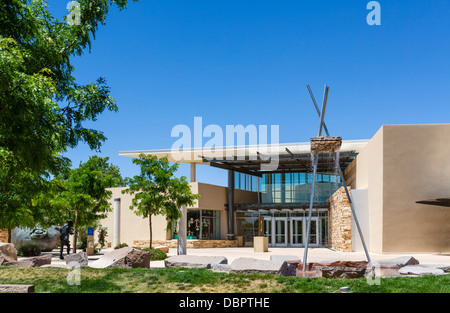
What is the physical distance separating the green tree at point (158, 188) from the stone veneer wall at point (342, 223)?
1046cm

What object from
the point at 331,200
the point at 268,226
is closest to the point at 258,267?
the point at 331,200

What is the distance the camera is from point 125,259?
12.9m

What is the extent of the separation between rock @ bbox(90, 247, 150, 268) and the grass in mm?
2124

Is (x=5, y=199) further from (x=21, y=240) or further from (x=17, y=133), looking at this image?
(x=21, y=240)

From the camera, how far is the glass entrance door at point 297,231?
3809 cm

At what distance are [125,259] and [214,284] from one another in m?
4.78

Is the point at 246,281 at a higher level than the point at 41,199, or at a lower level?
lower

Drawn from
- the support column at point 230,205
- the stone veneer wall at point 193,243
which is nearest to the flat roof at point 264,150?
the support column at point 230,205

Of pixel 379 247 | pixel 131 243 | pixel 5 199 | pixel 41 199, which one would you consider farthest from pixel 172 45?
pixel 131 243

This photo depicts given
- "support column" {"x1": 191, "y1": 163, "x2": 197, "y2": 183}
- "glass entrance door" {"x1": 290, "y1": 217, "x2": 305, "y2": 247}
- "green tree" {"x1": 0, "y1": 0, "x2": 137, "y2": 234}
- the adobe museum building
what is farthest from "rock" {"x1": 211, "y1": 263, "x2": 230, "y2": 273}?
"support column" {"x1": 191, "y1": 163, "x2": 197, "y2": 183}

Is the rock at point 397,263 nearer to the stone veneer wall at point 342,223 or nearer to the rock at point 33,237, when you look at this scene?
the stone veneer wall at point 342,223

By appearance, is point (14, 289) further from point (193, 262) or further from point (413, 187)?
point (413, 187)
